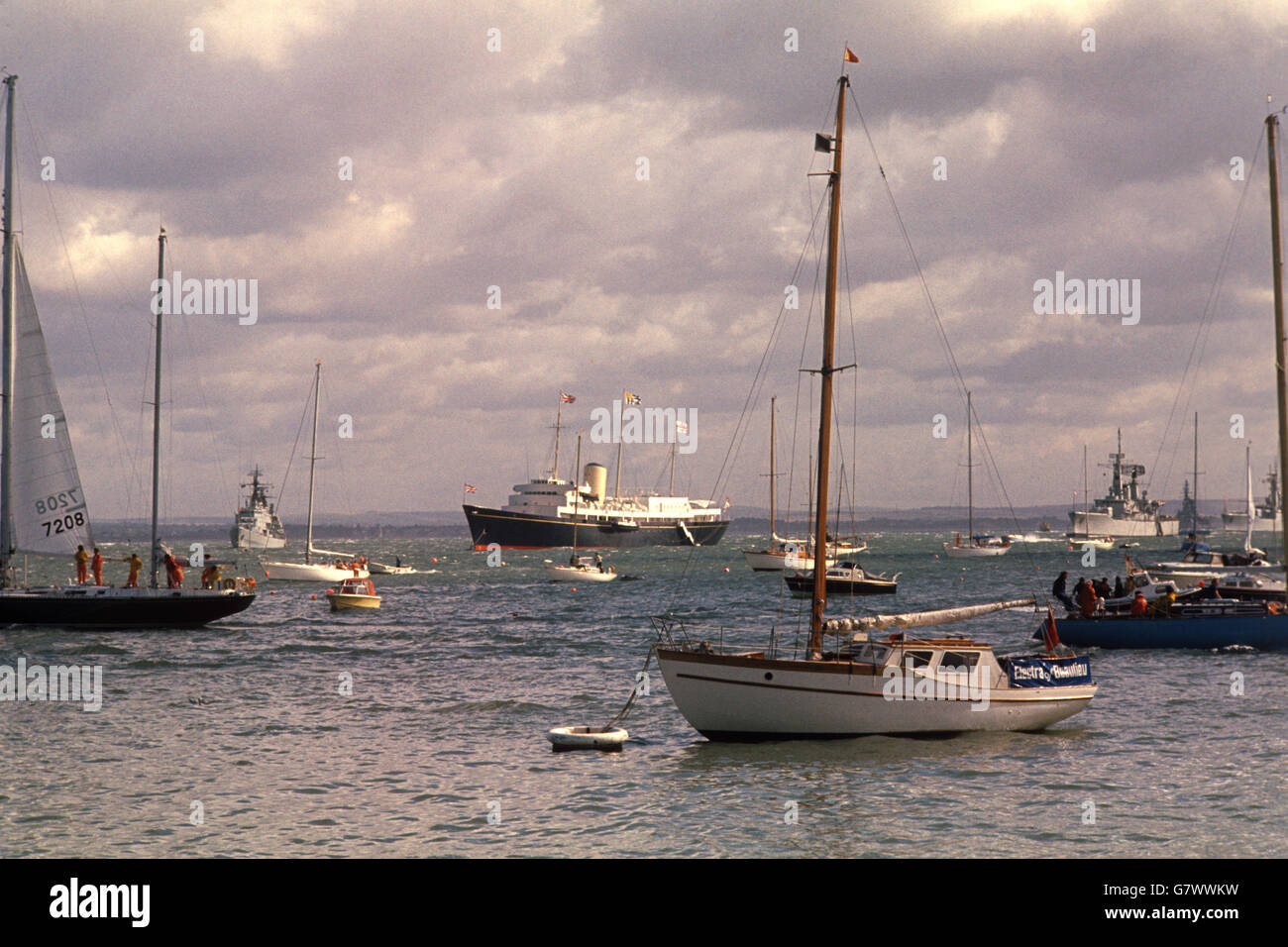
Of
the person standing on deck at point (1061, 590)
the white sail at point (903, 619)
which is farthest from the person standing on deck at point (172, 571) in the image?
the person standing on deck at point (1061, 590)

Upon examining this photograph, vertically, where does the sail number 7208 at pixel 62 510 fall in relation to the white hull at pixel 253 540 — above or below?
above

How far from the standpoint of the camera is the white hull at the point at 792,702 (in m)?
22.8

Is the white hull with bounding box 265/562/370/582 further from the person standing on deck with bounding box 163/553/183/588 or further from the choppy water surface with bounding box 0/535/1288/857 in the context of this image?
the choppy water surface with bounding box 0/535/1288/857

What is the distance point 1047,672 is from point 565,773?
432 inches

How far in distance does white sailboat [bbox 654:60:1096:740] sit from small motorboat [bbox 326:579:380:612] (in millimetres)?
40909

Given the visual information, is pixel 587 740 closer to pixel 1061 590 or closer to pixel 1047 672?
pixel 1047 672

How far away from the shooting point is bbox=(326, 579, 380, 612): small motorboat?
61594mm

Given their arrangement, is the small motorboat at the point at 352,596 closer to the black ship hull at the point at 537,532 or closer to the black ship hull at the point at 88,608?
the black ship hull at the point at 88,608

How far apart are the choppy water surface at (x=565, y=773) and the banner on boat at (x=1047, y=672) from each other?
3.92ft

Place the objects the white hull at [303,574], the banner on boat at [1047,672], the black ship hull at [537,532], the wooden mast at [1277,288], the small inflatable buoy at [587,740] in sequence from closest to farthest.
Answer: the small inflatable buoy at [587,740] → the banner on boat at [1047,672] → the wooden mast at [1277,288] → the white hull at [303,574] → the black ship hull at [537,532]

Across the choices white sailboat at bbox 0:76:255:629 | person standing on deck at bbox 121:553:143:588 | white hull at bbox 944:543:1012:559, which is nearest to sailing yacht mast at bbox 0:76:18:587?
white sailboat at bbox 0:76:255:629

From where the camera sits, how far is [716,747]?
907 inches
